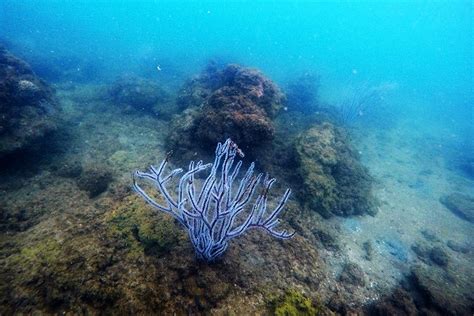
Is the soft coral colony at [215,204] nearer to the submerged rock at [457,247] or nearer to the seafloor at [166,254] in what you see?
the seafloor at [166,254]

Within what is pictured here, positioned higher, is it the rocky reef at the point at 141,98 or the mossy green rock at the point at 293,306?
the mossy green rock at the point at 293,306

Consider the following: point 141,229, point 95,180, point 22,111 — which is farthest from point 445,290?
point 22,111

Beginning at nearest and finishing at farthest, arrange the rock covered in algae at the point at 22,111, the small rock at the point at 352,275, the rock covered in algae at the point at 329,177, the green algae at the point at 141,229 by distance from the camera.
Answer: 1. the green algae at the point at 141,229
2. the small rock at the point at 352,275
3. the rock covered in algae at the point at 329,177
4. the rock covered in algae at the point at 22,111

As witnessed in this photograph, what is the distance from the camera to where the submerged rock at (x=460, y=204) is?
28.0 feet

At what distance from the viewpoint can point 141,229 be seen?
3.69 metres

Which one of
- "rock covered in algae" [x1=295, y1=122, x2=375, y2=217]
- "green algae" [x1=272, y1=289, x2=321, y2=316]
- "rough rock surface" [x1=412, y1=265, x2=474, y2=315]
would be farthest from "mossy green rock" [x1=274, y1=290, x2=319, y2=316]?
"rock covered in algae" [x1=295, y1=122, x2=375, y2=217]

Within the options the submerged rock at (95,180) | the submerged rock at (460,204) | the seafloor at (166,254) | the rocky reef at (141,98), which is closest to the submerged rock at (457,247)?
the seafloor at (166,254)

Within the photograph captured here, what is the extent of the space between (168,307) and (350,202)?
536 centimetres

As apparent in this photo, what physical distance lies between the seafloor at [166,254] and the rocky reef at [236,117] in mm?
875

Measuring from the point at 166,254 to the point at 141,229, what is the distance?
523 mm

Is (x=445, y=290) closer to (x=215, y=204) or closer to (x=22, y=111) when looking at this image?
(x=215, y=204)

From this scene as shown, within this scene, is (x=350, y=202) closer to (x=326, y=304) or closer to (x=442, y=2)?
(x=326, y=304)

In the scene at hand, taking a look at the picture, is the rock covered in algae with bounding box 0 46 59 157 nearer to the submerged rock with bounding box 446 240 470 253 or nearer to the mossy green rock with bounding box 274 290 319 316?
the mossy green rock with bounding box 274 290 319 316

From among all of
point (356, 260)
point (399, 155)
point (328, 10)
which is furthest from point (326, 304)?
point (328, 10)
